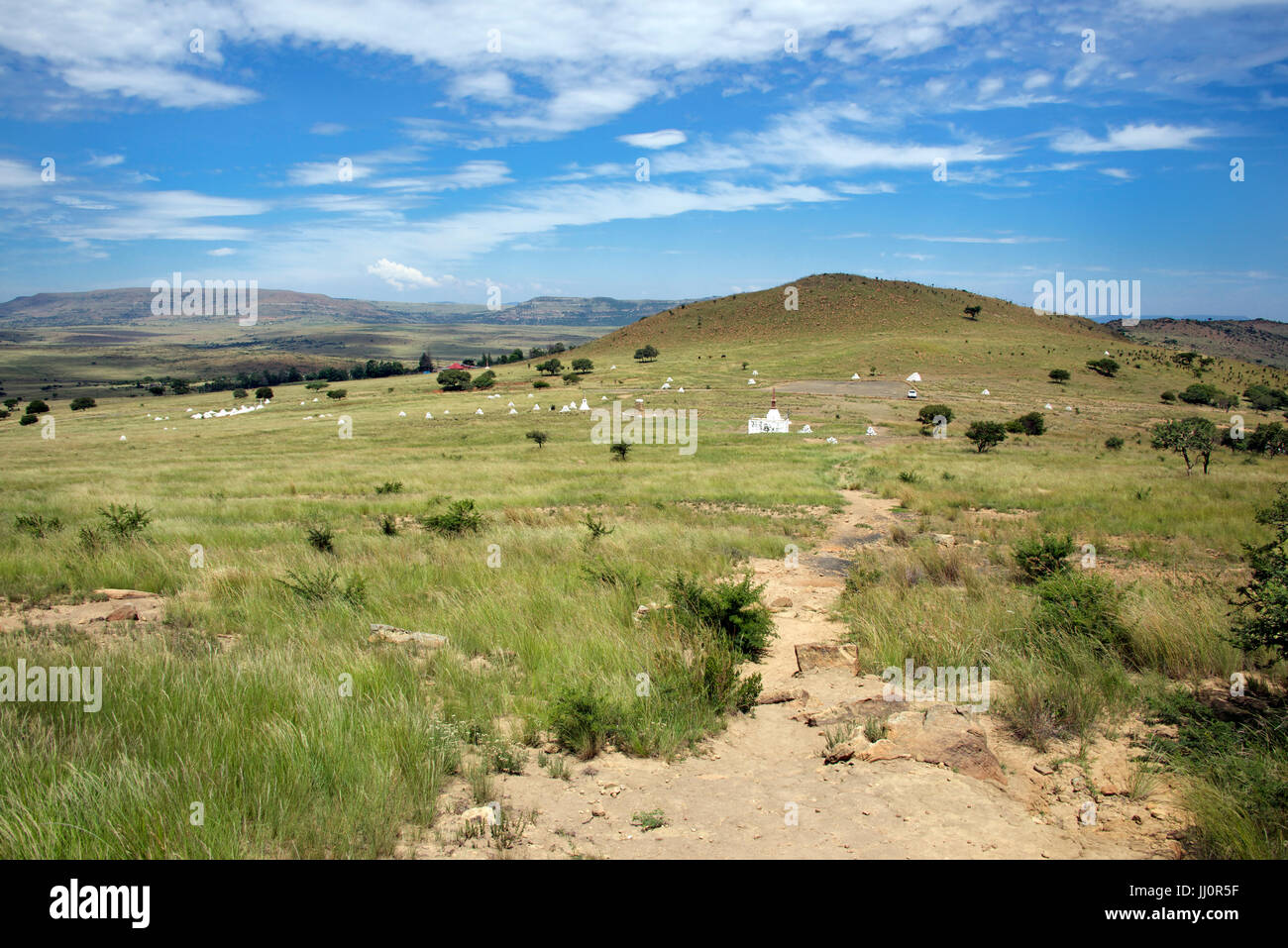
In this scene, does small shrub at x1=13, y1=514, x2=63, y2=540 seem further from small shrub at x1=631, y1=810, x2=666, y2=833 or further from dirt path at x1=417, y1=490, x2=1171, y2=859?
small shrub at x1=631, y1=810, x2=666, y2=833

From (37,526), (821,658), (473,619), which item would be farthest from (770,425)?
(473,619)

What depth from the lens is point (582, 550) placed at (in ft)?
35.0

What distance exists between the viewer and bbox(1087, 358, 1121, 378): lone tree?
6701 centimetres

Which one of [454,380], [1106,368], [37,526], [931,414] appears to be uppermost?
[1106,368]

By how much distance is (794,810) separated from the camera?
364 centimetres

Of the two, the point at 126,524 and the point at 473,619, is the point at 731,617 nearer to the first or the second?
the point at 473,619

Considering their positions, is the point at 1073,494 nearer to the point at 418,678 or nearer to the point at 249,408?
the point at 418,678

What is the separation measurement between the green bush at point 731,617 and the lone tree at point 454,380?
227 feet

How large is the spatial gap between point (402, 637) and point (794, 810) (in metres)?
4.07

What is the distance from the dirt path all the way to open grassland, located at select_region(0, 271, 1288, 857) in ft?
0.93

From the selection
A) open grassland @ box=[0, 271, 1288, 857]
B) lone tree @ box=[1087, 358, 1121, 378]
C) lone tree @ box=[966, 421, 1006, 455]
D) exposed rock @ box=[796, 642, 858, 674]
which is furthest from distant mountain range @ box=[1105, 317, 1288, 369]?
exposed rock @ box=[796, 642, 858, 674]

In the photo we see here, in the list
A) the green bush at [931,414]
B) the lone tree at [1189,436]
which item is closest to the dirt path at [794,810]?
the lone tree at [1189,436]
